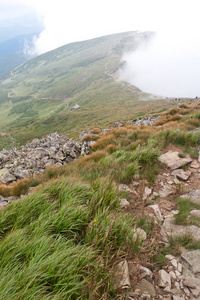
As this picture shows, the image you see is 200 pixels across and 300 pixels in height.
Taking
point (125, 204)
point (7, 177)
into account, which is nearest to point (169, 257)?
point (125, 204)

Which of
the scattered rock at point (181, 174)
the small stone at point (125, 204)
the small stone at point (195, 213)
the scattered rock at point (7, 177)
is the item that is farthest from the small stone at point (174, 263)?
the scattered rock at point (7, 177)

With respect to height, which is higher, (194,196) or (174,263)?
(174,263)

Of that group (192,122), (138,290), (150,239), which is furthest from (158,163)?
(192,122)

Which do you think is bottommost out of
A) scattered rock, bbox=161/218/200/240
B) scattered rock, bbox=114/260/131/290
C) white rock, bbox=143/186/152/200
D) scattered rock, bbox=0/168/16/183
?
scattered rock, bbox=0/168/16/183

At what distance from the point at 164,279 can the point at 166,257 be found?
375 millimetres

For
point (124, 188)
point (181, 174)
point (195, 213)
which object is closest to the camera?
point (195, 213)

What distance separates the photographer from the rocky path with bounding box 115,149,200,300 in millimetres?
2264

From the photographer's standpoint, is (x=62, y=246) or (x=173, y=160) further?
(x=173, y=160)

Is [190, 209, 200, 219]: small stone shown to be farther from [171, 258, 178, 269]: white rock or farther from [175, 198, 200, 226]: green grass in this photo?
[171, 258, 178, 269]: white rock

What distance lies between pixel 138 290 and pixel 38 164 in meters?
14.5

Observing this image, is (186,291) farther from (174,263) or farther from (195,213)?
(195,213)

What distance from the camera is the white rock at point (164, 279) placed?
2338mm

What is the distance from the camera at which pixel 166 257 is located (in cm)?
270

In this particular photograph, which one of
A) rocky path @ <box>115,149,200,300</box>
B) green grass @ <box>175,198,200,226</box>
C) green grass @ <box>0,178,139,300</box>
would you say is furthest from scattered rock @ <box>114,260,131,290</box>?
green grass @ <box>175,198,200,226</box>
